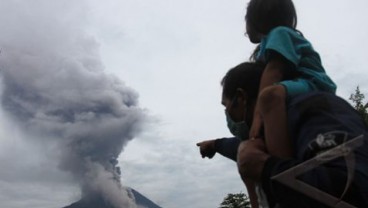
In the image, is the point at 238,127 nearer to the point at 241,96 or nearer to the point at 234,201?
the point at 241,96

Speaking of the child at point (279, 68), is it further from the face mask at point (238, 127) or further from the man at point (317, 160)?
the face mask at point (238, 127)

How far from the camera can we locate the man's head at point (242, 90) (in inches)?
78.0

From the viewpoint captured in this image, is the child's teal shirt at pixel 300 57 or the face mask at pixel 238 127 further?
the face mask at pixel 238 127

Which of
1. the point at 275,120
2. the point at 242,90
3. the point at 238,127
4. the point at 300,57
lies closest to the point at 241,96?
the point at 242,90

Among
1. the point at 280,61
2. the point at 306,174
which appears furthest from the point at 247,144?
the point at 280,61

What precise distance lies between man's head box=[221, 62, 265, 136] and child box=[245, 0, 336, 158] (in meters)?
0.11

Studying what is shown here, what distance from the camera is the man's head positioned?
198 cm

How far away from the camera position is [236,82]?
198 centimetres

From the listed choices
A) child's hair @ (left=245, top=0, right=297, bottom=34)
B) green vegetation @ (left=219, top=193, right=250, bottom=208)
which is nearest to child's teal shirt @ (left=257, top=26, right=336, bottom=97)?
child's hair @ (left=245, top=0, right=297, bottom=34)

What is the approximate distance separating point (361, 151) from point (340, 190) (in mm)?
154

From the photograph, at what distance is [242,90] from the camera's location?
1977 mm

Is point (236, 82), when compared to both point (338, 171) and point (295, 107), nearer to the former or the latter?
point (295, 107)

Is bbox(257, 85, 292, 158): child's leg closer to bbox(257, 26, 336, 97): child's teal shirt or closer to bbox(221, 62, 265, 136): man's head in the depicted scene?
bbox(257, 26, 336, 97): child's teal shirt

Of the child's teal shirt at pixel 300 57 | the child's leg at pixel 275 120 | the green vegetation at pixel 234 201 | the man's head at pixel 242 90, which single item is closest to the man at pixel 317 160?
the child's leg at pixel 275 120
